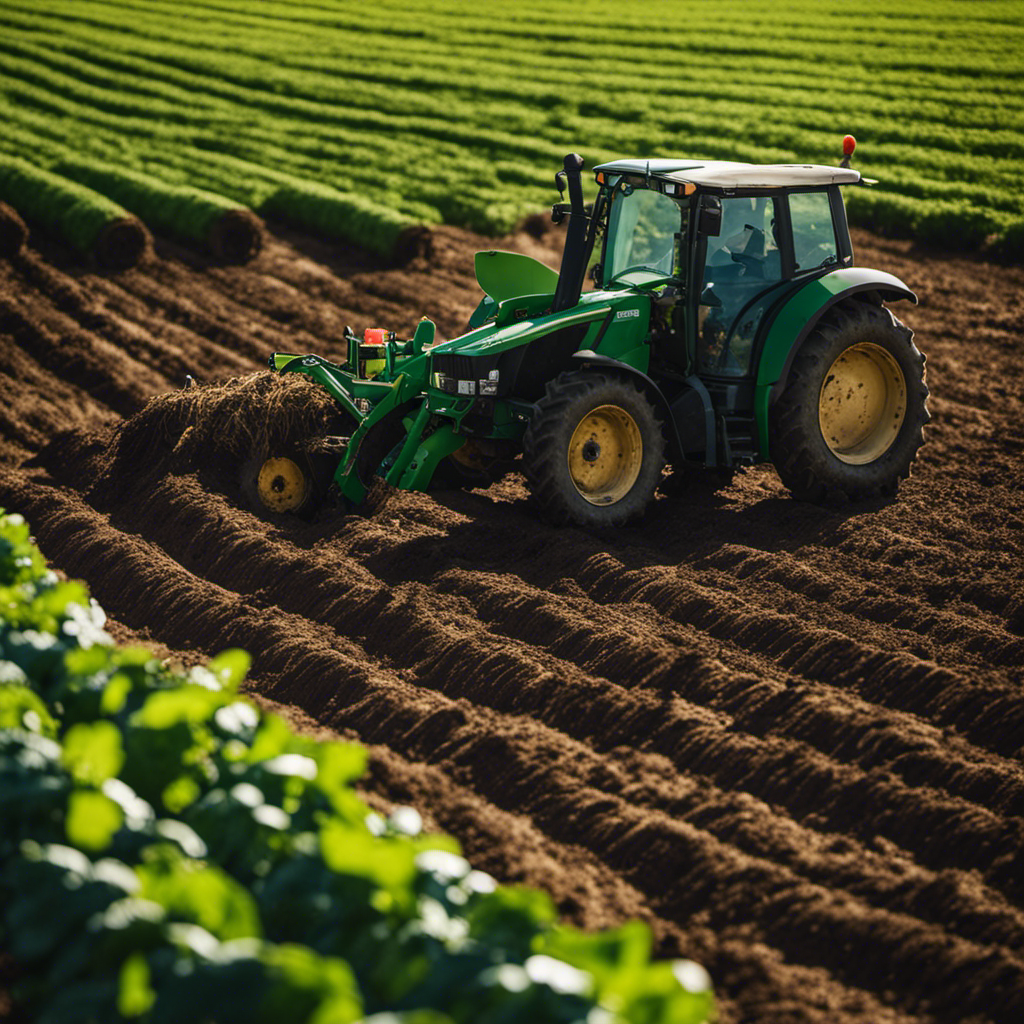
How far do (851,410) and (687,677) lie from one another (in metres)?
3.35

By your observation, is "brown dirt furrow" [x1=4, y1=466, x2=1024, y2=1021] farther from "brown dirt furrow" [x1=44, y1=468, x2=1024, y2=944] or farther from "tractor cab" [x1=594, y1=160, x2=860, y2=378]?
"tractor cab" [x1=594, y1=160, x2=860, y2=378]

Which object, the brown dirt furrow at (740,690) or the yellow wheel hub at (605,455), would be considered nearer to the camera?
the brown dirt furrow at (740,690)

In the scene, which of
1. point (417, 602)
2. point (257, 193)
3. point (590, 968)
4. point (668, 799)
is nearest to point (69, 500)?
point (417, 602)

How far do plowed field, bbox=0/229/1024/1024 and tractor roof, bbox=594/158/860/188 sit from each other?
214 cm

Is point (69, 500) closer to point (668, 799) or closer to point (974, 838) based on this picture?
point (668, 799)

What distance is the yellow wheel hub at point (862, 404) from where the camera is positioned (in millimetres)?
8523

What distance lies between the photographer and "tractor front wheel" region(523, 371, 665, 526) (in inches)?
294

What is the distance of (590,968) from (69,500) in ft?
21.1

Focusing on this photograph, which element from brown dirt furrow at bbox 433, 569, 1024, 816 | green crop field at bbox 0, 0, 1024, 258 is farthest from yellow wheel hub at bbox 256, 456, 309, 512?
green crop field at bbox 0, 0, 1024, 258

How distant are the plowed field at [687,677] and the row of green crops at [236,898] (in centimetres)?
103

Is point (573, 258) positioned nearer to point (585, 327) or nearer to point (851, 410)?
point (585, 327)

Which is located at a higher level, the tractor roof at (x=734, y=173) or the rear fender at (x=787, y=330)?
the tractor roof at (x=734, y=173)

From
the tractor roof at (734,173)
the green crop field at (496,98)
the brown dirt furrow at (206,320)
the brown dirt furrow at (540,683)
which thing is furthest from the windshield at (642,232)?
the green crop field at (496,98)

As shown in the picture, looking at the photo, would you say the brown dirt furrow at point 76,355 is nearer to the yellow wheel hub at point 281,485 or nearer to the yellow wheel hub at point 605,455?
the yellow wheel hub at point 281,485
